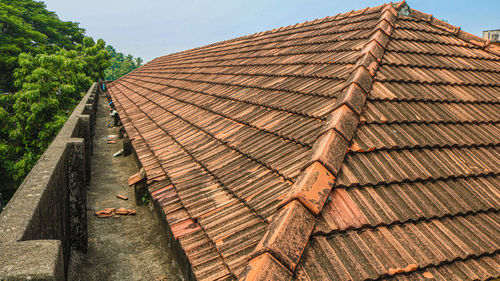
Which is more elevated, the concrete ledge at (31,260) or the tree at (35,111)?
the concrete ledge at (31,260)

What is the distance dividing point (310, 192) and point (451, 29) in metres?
4.83

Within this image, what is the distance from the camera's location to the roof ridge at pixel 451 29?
487 centimetres

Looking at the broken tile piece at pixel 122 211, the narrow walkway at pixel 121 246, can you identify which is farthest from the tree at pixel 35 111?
the broken tile piece at pixel 122 211

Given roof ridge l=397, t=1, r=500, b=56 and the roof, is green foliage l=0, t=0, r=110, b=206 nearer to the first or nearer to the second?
the roof

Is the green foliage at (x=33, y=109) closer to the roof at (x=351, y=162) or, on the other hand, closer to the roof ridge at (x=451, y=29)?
the roof at (x=351, y=162)

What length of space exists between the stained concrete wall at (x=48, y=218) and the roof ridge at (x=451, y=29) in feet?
18.8

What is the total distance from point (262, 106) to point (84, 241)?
10.6 ft

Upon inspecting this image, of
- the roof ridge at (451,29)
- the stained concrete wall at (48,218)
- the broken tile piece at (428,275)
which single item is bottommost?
the stained concrete wall at (48,218)

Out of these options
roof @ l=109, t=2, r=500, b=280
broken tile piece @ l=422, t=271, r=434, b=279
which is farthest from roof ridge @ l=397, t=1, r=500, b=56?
broken tile piece @ l=422, t=271, r=434, b=279

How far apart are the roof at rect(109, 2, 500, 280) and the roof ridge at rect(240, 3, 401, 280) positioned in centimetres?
1

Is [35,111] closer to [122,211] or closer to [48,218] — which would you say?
[122,211]

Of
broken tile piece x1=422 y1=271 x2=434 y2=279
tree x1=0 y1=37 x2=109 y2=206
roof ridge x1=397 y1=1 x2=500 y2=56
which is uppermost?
roof ridge x1=397 y1=1 x2=500 y2=56

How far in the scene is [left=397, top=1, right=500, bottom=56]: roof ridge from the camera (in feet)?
16.0

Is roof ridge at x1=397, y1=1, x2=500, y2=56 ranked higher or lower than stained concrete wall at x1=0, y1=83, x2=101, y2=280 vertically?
higher
